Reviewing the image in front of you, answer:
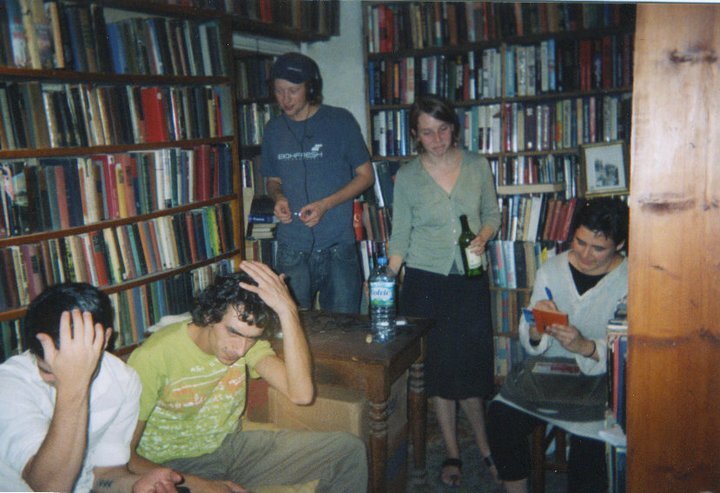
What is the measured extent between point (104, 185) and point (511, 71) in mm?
2162

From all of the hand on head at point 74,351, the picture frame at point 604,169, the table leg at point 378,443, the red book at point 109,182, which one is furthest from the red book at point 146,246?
the picture frame at point 604,169

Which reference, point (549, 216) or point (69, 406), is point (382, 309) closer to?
point (69, 406)

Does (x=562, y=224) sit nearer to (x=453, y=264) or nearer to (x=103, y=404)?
(x=453, y=264)

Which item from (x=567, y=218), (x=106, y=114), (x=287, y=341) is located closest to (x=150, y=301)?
(x=106, y=114)

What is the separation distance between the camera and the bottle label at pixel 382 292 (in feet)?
6.16

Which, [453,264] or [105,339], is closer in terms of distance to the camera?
[105,339]

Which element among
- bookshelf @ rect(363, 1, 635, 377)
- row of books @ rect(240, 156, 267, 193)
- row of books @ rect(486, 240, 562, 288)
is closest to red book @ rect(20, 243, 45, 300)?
row of books @ rect(240, 156, 267, 193)

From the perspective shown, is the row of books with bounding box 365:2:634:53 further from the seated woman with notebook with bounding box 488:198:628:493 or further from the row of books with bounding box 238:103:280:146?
the seated woman with notebook with bounding box 488:198:628:493

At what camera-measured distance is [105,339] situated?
3.78 ft

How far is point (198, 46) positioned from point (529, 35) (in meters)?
1.75

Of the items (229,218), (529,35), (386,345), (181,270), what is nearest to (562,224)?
(529,35)

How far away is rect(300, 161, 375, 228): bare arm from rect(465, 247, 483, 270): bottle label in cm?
60

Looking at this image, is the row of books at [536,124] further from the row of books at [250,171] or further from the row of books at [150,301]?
the row of books at [150,301]

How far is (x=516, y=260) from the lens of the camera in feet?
10.1
